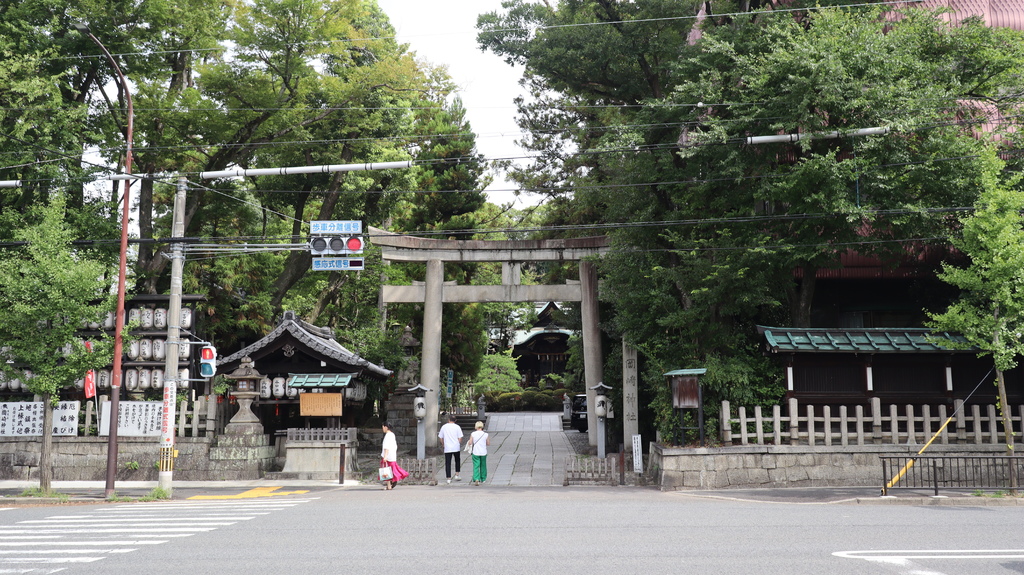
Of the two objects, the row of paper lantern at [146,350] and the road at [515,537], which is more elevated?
the row of paper lantern at [146,350]

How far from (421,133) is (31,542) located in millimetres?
29191

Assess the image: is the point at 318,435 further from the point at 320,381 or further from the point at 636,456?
the point at 636,456

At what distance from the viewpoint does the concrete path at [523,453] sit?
66.9ft

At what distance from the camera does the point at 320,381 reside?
2242cm

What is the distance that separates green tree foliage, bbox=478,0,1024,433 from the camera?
57.7 ft

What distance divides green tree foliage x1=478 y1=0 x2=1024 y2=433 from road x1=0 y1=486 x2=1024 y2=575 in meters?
6.18

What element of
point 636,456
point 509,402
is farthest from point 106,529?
point 509,402

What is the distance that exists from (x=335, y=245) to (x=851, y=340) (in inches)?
519

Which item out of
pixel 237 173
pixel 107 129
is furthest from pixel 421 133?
pixel 237 173

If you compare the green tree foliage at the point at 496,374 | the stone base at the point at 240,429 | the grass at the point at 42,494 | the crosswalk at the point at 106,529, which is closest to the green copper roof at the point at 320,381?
the stone base at the point at 240,429

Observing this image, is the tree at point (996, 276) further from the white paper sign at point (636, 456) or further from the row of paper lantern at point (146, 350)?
the row of paper lantern at point (146, 350)

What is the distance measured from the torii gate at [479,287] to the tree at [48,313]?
1012 cm

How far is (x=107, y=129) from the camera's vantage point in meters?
24.7

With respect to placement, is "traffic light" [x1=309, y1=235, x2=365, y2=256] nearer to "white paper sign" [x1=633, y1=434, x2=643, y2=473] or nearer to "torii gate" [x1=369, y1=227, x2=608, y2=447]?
"white paper sign" [x1=633, y1=434, x2=643, y2=473]
